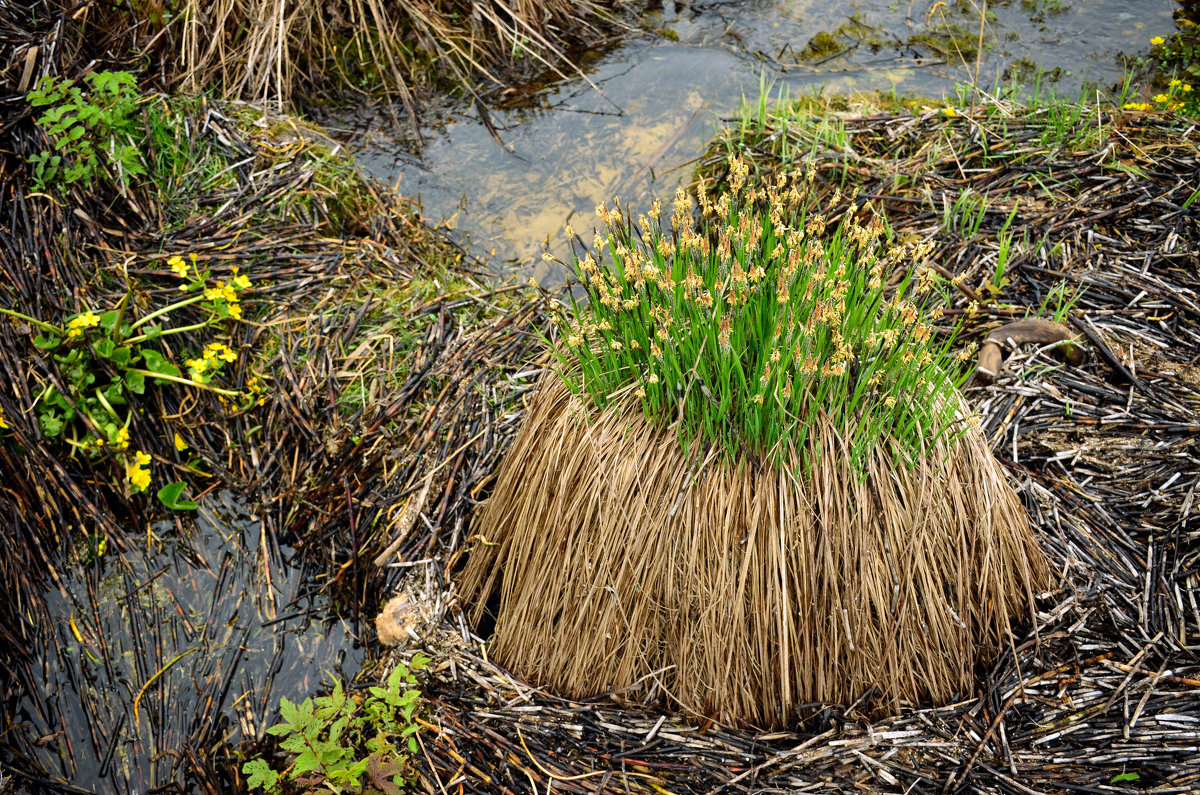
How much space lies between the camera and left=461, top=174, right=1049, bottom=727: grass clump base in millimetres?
2201

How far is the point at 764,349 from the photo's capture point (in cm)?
218

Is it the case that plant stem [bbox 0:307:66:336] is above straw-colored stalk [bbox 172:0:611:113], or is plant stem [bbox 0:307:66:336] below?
below

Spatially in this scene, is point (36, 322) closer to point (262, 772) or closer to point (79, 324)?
point (79, 324)

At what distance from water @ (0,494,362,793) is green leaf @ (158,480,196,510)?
0.06 meters

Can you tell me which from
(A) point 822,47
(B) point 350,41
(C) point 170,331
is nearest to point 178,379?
(C) point 170,331

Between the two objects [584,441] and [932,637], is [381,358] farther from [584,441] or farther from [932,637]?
[932,637]

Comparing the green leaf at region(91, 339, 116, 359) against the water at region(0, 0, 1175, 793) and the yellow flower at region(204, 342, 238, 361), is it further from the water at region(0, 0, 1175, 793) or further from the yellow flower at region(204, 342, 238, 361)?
the water at region(0, 0, 1175, 793)

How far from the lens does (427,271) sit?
Result: 374 cm

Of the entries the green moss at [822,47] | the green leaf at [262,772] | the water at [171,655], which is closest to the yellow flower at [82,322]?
the water at [171,655]

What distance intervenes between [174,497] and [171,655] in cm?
55

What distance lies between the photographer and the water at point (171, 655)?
263 centimetres

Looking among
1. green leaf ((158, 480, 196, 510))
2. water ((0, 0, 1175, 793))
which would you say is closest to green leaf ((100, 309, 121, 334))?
green leaf ((158, 480, 196, 510))

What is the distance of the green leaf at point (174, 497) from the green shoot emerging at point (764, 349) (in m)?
1.62

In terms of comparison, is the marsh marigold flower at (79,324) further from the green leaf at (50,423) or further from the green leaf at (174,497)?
the green leaf at (174,497)
